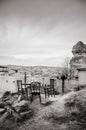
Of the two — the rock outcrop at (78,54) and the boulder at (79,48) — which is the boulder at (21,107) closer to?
the rock outcrop at (78,54)

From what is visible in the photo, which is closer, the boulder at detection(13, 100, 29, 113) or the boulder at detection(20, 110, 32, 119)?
the boulder at detection(20, 110, 32, 119)

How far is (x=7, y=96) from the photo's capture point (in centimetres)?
1394

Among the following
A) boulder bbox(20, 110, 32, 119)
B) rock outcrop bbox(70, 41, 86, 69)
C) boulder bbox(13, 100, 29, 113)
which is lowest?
boulder bbox(20, 110, 32, 119)

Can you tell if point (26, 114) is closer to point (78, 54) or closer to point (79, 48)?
point (78, 54)

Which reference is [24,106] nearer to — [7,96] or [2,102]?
[2,102]

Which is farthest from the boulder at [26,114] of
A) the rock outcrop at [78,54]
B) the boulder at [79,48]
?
the boulder at [79,48]

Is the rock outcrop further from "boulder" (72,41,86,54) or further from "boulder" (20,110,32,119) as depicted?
"boulder" (20,110,32,119)

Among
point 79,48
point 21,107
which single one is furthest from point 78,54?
point 21,107

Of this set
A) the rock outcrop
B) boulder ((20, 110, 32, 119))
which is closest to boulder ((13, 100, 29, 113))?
boulder ((20, 110, 32, 119))

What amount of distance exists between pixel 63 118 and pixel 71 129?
103 centimetres

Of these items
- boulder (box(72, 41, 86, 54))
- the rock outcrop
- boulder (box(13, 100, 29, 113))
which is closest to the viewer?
boulder (box(13, 100, 29, 113))

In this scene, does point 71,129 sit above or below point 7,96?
below

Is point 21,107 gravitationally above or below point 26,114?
above

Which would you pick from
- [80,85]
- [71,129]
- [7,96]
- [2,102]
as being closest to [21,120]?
[2,102]
